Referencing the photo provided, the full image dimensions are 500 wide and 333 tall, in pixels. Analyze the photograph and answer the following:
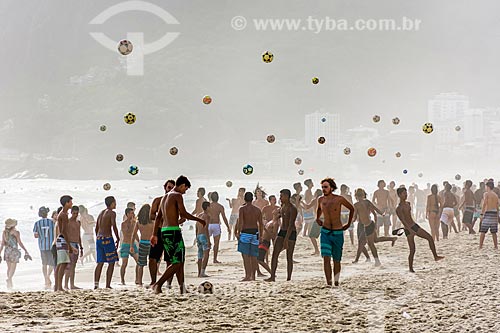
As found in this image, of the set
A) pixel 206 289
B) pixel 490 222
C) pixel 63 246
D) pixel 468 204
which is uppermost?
pixel 468 204

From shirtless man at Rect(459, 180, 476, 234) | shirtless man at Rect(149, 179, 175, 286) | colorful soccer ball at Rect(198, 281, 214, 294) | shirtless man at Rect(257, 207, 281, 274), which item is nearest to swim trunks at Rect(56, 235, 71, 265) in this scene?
shirtless man at Rect(149, 179, 175, 286)

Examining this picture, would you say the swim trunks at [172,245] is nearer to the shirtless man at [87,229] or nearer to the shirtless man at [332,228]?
the shirtless man at [332,228]

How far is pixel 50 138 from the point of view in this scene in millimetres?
192500

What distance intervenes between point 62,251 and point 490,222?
9.23 metres

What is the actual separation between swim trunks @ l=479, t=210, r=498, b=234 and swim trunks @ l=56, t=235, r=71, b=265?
9060mm

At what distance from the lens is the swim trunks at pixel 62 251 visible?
9992 millimetres

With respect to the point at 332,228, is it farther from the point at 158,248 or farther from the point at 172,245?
the point at 158,248

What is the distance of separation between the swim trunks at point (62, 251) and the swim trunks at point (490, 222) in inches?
357

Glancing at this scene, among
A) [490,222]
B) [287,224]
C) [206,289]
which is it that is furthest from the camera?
[490,222]

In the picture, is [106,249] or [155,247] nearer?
[155,247]

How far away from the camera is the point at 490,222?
13.2 m

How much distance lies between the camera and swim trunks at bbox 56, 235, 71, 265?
9992 millimetres

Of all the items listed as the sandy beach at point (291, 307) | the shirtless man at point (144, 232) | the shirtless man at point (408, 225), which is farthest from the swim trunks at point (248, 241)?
the shirtless man at point (408, 225)

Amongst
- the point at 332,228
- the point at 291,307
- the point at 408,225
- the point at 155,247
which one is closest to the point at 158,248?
the point at 155,247
